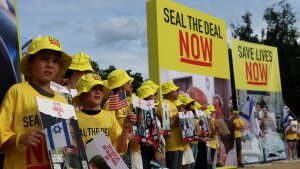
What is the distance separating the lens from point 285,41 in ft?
112

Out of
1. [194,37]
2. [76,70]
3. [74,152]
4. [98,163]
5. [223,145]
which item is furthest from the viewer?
[223,145]

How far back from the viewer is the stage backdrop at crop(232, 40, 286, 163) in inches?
492

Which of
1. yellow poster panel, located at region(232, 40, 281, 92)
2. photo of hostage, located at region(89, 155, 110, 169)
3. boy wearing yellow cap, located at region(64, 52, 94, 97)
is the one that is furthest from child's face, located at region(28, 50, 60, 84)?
yellow poster panel, located at region(232, 40, 281, 92)

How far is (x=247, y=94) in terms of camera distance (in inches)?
501

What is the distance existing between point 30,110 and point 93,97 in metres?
1.01

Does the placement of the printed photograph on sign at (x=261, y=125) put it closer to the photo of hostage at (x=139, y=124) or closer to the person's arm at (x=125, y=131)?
the photo of hostage at (x=139, y=124)

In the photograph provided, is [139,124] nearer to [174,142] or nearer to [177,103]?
[174,142]

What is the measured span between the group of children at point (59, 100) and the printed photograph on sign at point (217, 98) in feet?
10.7

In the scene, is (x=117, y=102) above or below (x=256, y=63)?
below

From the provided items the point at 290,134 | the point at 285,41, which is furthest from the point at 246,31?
the point at 290,134

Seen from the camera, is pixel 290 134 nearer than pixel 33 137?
No

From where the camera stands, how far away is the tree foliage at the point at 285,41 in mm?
30562

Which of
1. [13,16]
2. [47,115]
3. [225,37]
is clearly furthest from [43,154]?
[225,37]

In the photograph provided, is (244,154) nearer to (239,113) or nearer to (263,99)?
Answer: (239,113)
